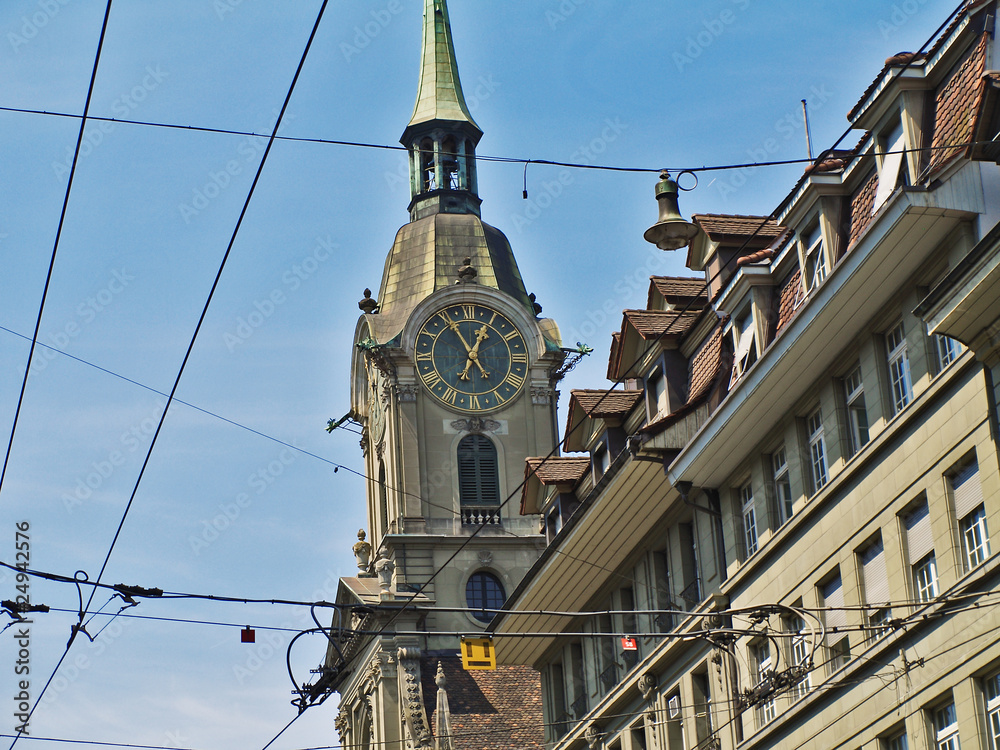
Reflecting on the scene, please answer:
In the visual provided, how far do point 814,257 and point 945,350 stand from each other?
4.41 metres

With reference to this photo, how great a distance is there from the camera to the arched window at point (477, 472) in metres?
77.1

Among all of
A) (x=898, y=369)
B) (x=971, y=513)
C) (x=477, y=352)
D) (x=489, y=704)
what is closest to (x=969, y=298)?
(x=971, y=513)

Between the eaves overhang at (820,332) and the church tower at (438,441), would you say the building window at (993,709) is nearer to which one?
the eaves overhang at (820,332)

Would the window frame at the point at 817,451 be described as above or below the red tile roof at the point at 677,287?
below

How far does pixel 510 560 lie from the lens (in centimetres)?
7500

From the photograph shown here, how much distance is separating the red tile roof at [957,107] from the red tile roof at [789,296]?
15.4 feet

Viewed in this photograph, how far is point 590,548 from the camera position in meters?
40.2

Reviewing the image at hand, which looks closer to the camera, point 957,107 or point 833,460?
point 957,107

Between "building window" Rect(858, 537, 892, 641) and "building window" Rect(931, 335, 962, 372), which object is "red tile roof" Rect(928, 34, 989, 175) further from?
"building window" Rect(858, 537, 892, 641)

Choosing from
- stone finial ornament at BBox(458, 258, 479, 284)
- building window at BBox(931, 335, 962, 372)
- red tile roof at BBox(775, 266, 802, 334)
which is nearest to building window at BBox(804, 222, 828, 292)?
red tile roof at BBox(775, 266, 802, 334)

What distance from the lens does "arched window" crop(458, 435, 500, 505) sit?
77062 millimetres

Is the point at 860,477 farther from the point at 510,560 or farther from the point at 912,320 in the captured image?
the point at 510,560

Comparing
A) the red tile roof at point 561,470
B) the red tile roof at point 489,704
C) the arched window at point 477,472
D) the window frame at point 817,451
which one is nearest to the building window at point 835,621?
the window frame at point 817,451

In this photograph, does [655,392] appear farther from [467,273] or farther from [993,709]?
[467,273]
